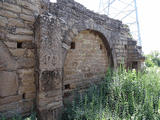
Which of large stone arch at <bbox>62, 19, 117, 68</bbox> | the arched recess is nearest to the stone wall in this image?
large stone arch at <bbox>62, 19, 117, 68</bbox>

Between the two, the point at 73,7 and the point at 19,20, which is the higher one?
the point at 73,7

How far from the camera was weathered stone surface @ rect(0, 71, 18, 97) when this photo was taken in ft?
7.70

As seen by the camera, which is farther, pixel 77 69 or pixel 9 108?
pixel 77 69

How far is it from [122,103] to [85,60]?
192 cm

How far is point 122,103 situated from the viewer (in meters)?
2.95

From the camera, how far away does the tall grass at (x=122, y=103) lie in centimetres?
262

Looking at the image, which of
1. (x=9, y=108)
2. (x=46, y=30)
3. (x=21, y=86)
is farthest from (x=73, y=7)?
(x=9, y=108)

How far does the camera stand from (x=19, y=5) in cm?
259

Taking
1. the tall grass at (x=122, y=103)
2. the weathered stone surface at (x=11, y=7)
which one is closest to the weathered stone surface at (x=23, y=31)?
the weathered stone surface at (x=11, y=7)

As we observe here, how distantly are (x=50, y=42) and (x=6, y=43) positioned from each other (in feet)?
2.75

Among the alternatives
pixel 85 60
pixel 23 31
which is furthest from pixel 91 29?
pixel 23 31

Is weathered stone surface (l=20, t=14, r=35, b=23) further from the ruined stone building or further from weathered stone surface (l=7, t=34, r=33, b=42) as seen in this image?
weathered stone surface (l=7, t=34, r=33, b=42)

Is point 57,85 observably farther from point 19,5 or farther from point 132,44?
point 132,44

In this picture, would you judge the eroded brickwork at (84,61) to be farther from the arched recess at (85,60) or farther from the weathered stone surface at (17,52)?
the weathered stone surface at (17,52)
